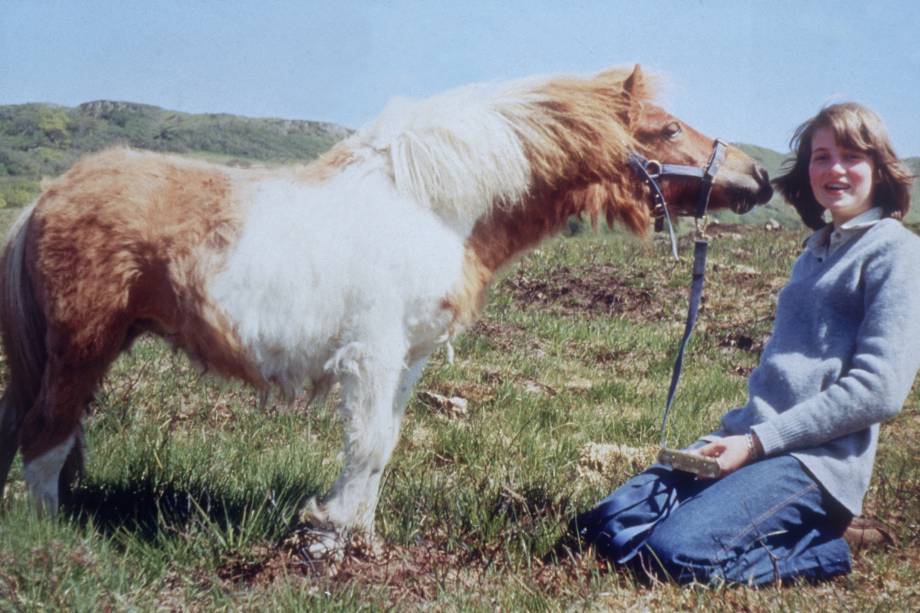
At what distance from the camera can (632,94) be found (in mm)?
3215

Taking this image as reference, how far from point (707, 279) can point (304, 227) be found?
7.70 meters

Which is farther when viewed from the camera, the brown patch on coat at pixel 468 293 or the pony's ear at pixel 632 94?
the pony's ear at pixel 632 94

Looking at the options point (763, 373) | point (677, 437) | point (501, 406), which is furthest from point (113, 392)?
point (763, 373)

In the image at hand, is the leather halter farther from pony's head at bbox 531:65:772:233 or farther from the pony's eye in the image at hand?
the pony's eye

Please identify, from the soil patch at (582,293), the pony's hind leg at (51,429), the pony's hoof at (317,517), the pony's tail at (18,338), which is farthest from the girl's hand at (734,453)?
the soil patch at (582,293)

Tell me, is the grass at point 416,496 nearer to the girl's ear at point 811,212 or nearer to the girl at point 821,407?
the girl at point 821,407

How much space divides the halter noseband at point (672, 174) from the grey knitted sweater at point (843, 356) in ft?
1.60

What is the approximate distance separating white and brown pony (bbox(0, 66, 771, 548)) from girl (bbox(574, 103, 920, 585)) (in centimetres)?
49

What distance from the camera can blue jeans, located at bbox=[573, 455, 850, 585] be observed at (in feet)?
9.16

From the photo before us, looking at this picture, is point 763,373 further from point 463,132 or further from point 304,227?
point 304,227

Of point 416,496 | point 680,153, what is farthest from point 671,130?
point 416,496

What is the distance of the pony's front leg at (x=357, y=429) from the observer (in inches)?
112

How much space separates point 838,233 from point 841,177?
0.22 metres

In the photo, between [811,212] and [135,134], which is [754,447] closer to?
[811,212]
